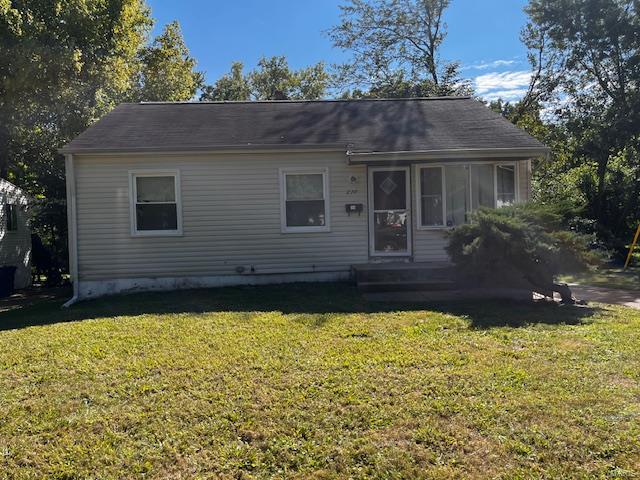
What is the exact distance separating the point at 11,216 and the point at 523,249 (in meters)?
14.3

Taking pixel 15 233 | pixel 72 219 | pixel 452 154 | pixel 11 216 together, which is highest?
pixel 452 154

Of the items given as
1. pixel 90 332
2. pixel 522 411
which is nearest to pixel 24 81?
pixel 90 332

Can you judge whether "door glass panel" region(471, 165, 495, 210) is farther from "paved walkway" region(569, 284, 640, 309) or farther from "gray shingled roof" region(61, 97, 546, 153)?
"paved walkway" region(569, 284, 640, 309)

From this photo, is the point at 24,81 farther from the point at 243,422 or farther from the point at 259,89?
the point at 259,89

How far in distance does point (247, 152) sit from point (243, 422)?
23.3ft

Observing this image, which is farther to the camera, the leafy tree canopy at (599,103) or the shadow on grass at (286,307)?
the leafy tree canopy at (599,103)

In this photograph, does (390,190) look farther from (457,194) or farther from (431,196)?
(457,194)

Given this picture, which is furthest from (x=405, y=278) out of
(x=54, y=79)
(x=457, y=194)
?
(x=54, y=79)

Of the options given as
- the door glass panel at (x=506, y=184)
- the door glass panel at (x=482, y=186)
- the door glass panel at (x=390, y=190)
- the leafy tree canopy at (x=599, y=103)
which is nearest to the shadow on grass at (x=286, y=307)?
the door glass panel at (x=390, y=190)

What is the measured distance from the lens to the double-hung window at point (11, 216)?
14367mm

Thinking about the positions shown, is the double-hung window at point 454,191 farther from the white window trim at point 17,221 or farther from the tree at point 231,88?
the tree at point 231,88

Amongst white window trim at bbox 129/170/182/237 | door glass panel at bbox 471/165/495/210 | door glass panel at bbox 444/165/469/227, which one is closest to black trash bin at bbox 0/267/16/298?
white window trim at bbox 129/170/182/237

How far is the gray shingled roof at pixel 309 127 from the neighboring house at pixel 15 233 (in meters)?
5.29

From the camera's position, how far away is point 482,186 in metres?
10.4
